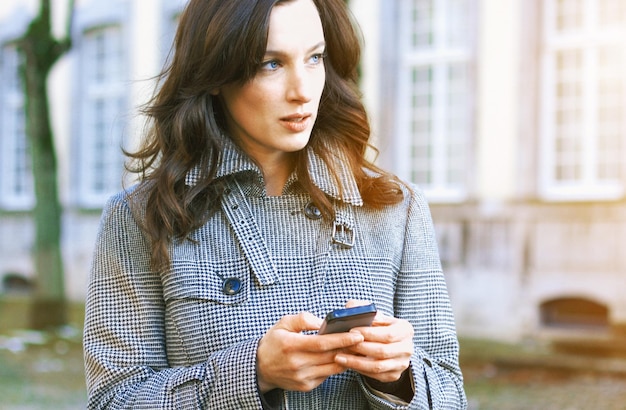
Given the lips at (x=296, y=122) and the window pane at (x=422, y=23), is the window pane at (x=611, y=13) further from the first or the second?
the lips at (x=296, y=122)

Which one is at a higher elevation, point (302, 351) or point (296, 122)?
point (296, 122)

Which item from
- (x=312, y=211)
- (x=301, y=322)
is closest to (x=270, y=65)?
(x=312, y=211)

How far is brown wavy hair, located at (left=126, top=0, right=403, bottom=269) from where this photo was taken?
66.1 inches

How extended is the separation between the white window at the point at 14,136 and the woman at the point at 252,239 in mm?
8419

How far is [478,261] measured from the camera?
25.8ft

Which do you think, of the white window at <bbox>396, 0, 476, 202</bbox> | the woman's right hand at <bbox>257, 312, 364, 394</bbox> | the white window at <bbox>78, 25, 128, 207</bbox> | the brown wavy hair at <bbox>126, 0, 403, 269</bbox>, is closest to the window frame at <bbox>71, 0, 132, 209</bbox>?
the white window at <bbox>78, 25, 128, 207</bbox>

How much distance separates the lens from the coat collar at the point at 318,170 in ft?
5.78

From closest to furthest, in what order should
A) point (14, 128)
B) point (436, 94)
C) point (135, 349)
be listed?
1. point (135, 349)
2. point (436, 94)
3. point (14, 128)

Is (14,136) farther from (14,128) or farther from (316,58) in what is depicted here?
(316,58)

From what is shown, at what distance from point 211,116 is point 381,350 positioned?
0.64 meters

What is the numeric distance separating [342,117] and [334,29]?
7.4 inches

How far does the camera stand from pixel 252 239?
1748 mm

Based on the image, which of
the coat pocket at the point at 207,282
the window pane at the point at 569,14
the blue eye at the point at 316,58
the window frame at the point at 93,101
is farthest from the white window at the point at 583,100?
the coat pocket at the point at 207,282

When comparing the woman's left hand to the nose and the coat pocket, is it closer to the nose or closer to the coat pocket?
the coat pocket
